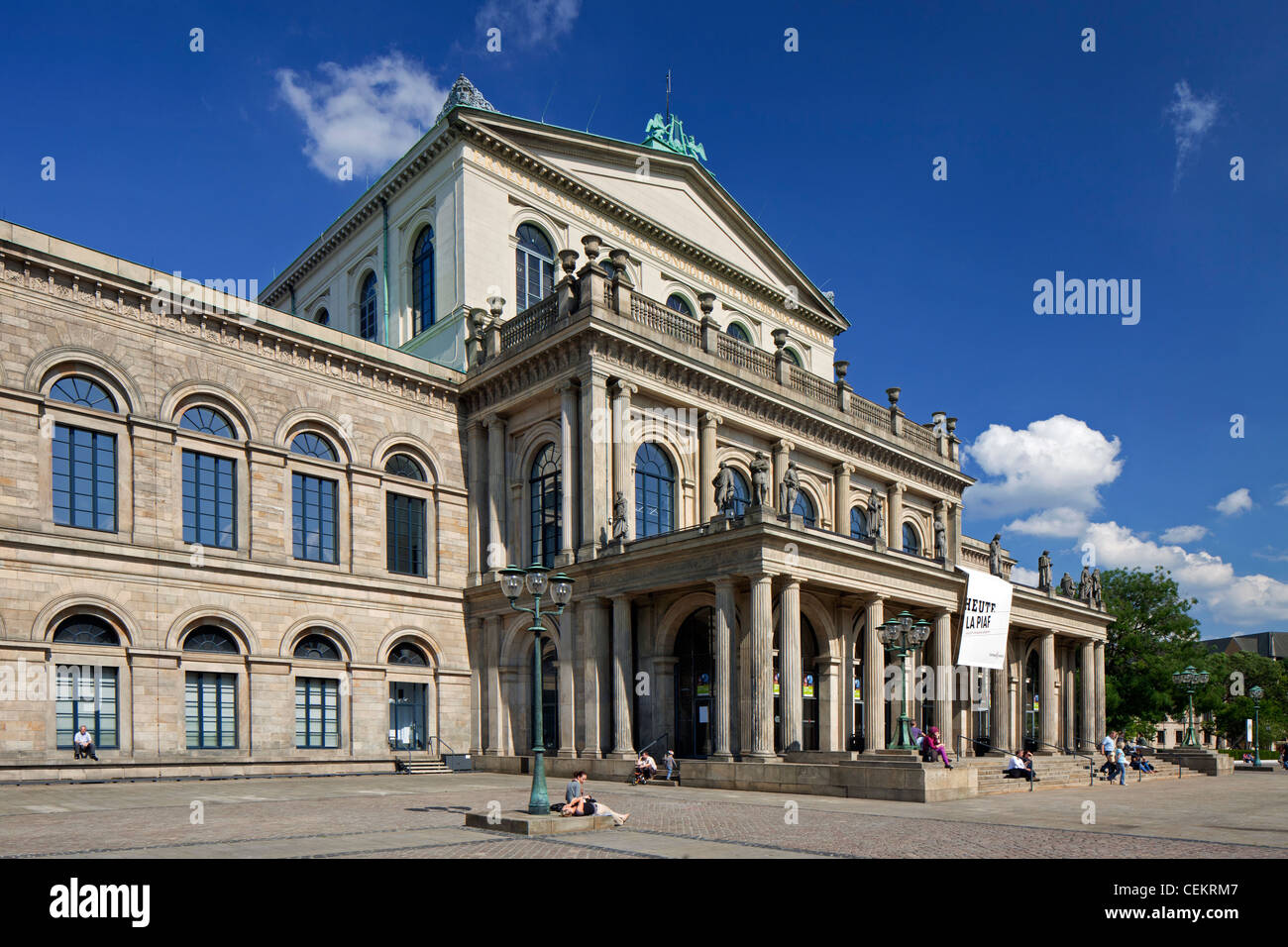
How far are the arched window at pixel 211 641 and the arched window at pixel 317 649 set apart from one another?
80.5 inches

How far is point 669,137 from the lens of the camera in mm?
49062

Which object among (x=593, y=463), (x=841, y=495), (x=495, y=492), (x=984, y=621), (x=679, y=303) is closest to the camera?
(x=593, y=463)

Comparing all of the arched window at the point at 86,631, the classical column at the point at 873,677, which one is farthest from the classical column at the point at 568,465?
the arched window at the point at 86,631

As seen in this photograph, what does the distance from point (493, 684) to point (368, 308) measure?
56.7 ft

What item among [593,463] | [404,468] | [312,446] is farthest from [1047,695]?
[312,446]

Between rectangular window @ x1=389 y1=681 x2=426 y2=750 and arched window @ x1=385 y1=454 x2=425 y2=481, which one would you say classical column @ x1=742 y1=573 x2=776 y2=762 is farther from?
Answer: arched window @ x1=385 y1=454 x2=425 y2=481

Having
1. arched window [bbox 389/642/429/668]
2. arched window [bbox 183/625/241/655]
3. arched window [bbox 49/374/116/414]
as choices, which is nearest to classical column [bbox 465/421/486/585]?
arched window [bbox 389/642/429/668]

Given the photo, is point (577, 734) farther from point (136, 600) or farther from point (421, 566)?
point (136, 600)

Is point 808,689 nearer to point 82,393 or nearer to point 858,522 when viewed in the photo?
point 858,522

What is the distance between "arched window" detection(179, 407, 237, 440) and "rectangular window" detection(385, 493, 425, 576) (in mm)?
5697

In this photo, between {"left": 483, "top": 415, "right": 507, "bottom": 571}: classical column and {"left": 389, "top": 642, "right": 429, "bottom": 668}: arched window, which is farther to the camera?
{"left": 483, "top": 415, "right": 507, "bottom": 571}: classical column

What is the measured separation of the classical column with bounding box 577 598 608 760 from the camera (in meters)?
30.9

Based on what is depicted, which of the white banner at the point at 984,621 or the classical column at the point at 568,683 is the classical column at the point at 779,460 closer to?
the white banner at the point at 984,621

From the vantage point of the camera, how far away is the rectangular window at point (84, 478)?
2677 cm
